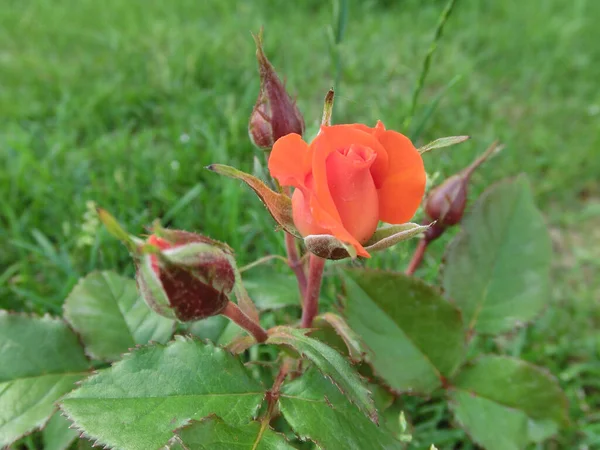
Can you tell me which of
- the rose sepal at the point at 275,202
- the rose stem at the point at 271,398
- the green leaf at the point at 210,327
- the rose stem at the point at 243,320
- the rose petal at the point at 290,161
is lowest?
the rose stem at the point at 271,398

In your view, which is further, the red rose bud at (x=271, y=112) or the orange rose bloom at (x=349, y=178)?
the red rose bud at (x=271, y=112)

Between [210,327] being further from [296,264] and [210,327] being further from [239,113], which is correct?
[239,113]

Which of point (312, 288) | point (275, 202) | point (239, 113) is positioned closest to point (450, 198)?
point (312, 288)

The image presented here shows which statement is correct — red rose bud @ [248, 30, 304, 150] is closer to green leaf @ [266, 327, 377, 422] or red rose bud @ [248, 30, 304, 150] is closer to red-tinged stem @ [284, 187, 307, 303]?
red-tinged stem @ [284, 187, 307, 303]

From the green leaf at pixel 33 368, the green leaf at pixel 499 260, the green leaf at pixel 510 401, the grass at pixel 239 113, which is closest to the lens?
the green leaf at pixel 33 368

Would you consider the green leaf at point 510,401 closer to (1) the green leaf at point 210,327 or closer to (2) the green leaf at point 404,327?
(2) the green leaf at point 404,327

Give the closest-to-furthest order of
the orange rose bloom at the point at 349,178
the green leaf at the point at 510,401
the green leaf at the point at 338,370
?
the orange rose bloom at the point at 349,178, the green leaf at the point at 338,370, the green leaf at the point at 510,401

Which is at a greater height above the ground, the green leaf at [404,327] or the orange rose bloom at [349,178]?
the orange rose bloom at [349,178]

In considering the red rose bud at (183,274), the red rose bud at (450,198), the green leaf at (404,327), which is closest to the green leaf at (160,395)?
the red rose bud at (183,274)
